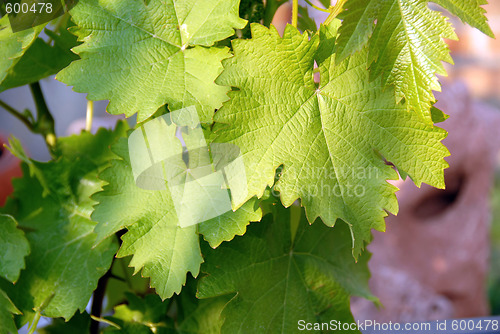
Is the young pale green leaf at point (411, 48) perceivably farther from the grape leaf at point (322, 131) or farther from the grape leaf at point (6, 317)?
A: the grape leaf at point (6, 317)

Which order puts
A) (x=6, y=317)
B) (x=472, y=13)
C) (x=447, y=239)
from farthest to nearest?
(x=447, y=239) < (x=6, y=317) < (x=472, y=13)

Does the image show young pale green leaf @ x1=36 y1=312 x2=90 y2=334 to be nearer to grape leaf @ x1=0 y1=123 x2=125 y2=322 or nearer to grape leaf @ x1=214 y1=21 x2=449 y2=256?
grape leaf @ x1=0 y1=123 x2=125 y2=322

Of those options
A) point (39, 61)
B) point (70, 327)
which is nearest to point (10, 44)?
point (39, 61)

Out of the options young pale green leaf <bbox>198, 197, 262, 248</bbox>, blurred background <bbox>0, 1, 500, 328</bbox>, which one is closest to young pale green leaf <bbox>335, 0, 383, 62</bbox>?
young pale green leaf <bbox>198, 197, 262, 248</bbox>

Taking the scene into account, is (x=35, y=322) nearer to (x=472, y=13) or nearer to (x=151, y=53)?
(x=151, y=53)

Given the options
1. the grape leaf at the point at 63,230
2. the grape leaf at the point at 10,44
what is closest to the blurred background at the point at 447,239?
→ the grape leaf at the point at 63,230

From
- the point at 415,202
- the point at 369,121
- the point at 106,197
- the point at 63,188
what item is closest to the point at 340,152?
the point at 369,121
